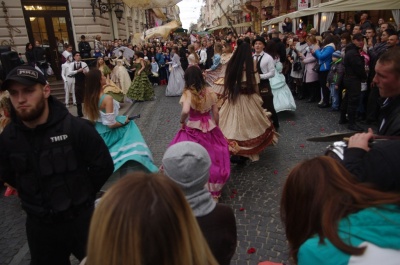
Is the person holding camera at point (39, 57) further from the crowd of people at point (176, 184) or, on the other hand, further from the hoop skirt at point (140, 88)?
the crowd of people at point (176, 184)

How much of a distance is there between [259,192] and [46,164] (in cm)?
300

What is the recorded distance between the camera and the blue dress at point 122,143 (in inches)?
159

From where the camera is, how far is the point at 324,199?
1221mm

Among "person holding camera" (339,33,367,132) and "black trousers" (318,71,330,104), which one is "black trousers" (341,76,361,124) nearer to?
"person holding camera" (339,33,367,132)

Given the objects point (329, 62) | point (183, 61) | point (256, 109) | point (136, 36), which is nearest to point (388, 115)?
point (256, 109)

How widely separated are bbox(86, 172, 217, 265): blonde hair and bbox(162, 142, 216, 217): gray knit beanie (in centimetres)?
58

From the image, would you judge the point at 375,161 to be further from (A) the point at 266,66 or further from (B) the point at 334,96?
(B) the point at 334,96

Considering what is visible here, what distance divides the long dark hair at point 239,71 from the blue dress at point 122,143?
170cm

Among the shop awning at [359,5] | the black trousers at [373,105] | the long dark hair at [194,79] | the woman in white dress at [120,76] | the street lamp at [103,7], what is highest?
the street lamp at [103,7]

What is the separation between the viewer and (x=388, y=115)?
91.3 inches

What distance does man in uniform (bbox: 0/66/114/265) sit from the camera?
207cm

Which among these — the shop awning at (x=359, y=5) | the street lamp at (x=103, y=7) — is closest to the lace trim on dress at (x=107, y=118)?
the shop awning at (x=359, y=5)

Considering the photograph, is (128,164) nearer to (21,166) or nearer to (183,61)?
(21,166)

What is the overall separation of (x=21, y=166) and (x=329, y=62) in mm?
7919
